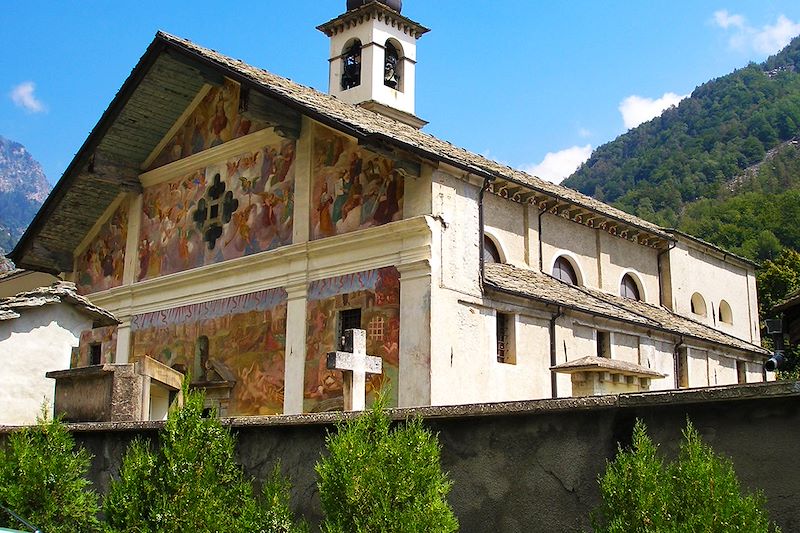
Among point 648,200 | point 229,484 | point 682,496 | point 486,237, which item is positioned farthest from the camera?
point 648,200

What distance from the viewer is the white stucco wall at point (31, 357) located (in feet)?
34.1

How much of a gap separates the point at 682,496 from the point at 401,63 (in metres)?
25.3

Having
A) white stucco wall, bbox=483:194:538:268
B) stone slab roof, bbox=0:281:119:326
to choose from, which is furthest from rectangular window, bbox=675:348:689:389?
stone slab roof, bbox=0:281:119:326

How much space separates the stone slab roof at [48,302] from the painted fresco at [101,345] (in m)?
9.74

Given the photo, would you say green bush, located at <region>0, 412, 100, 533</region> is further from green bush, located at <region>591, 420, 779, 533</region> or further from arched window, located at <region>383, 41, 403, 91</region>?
arched window, located at <region>383, 41, 403, 91</region>

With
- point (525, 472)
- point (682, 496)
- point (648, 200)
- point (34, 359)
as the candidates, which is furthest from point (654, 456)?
point (648, 200)

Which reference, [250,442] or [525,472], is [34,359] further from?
[525,472]

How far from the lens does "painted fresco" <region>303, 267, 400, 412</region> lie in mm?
15180

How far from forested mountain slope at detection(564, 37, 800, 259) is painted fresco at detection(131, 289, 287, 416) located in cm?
4061

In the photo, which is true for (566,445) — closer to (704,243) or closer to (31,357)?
(31,357)

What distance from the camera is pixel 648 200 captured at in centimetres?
7300

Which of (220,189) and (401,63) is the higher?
(401,63)

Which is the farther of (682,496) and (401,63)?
(401,63)

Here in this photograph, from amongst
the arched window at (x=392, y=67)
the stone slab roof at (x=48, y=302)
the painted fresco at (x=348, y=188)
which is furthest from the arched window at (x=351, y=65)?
the stone slab roof at (x=48, y=302)
